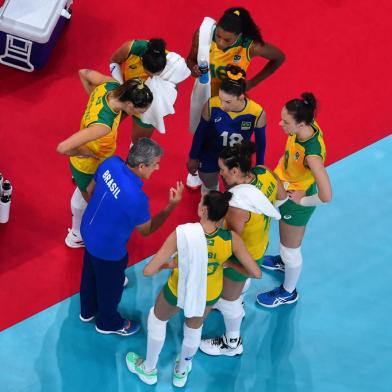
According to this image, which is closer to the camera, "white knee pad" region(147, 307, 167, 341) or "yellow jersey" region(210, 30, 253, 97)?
"white knee pad" region(147, 307, 167, 341)

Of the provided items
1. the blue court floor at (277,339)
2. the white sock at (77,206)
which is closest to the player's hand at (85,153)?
the white sock at (77,206)

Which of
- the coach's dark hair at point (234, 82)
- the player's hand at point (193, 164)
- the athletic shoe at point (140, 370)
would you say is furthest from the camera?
the player's hand at point (193, 164)

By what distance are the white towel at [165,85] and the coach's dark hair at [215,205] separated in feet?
4.47

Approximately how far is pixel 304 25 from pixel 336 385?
4094 millimetres

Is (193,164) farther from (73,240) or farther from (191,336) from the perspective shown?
(191,336)

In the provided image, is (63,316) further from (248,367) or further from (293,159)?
(293,159)

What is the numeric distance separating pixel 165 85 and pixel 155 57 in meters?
0.26

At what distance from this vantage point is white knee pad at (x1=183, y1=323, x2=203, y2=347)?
15.9 ft

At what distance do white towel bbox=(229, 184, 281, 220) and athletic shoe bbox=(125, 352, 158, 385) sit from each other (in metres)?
1.47

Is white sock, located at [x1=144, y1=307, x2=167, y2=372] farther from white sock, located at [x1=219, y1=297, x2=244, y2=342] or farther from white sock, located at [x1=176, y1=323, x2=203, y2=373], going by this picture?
white sock, located at [x1=219, y1=297, x2=244, y2=342]

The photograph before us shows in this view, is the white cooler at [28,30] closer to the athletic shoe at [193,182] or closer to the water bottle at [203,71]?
the athletic shoe at [193,182]

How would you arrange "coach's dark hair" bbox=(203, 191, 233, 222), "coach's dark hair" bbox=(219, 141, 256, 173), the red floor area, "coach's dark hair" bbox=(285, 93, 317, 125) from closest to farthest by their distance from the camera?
1. "coach's dark hair" bbox=(203, 191, 233, 222)
2. "coach's dark hair" bbox=(219, 141, 256, 173)
3. "coach's dark hair" bbox=(285, 93, 317, 125)
4. the red floor area

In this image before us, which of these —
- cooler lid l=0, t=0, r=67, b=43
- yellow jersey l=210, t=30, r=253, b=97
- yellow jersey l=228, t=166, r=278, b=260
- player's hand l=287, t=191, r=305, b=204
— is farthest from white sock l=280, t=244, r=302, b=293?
cooler lid l=0, t=0, r=67, b=43

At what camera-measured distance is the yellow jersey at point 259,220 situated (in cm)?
466
